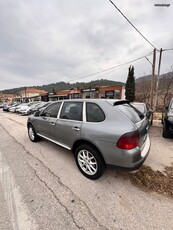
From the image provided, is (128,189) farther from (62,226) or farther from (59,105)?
(59,105)

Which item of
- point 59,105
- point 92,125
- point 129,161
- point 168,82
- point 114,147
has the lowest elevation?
point 129,161

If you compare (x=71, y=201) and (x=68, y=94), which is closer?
(x=71, y=201)

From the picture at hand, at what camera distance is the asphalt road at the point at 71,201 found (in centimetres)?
179

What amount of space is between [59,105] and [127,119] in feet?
6.68

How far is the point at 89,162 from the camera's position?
272 cm

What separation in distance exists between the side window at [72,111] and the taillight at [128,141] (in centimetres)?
106

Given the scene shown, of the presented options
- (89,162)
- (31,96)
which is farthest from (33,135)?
(31,96)

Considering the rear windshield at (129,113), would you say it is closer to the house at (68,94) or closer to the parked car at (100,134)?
the parked car at (100,134)

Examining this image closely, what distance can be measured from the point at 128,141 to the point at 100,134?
0.51 meters

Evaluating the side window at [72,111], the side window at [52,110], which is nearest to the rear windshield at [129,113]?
the side window at [72,111]

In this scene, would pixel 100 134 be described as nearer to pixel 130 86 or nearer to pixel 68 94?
pixel 130 86

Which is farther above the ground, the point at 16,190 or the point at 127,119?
the point at 127,119

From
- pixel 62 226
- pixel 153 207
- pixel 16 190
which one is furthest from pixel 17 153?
pixel 153 207

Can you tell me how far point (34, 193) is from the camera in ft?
7.64
